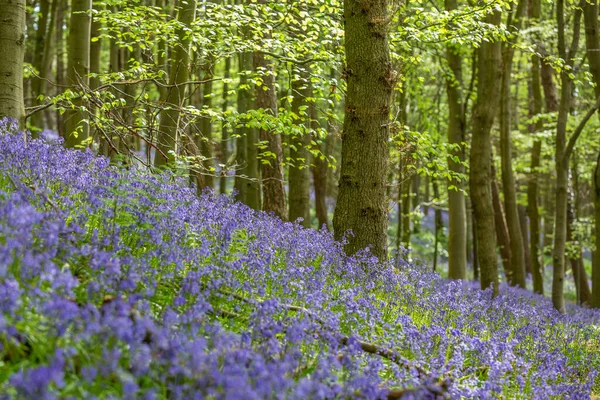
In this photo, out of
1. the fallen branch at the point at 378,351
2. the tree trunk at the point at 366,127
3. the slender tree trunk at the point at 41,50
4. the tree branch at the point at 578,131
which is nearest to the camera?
the fallen branch at the point at 378,351

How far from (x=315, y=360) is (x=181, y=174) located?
132 inches

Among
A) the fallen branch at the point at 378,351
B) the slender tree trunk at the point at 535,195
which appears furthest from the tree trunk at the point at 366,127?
the slender tree trunk at the point at 535,195

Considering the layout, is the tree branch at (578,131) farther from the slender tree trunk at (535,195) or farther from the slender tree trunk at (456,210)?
the slender tree trunk at (535,195)

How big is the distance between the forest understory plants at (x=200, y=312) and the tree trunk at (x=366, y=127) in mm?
478

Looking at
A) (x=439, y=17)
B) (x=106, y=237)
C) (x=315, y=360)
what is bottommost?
(x=315, y=360)

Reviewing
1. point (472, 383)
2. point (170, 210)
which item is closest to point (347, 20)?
point (170, 210)

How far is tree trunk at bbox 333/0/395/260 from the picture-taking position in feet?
23.6

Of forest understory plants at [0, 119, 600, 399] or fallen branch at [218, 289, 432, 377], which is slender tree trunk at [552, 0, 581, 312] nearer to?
forest understory plants at [0, 119, 600, 399]

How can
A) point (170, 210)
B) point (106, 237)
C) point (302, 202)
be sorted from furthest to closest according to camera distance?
point (302, 202) → point (170, 210) → point (106, 237)

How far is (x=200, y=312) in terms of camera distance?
310 centimetres

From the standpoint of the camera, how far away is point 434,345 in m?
4.84

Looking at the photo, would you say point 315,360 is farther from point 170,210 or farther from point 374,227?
point 374,227

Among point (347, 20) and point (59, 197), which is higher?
point (347, 20)

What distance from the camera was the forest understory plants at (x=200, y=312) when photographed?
2.51 m
